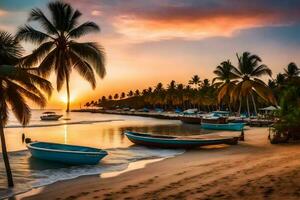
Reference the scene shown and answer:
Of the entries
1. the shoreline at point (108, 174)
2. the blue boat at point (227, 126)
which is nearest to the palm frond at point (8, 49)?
the shoreline at point (108, 174)

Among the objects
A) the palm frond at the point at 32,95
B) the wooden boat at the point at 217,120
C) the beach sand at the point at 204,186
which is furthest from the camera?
the wooden boat at the point at 217,120

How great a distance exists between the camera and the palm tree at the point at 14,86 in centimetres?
1359

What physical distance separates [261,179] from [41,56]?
64.8 ft

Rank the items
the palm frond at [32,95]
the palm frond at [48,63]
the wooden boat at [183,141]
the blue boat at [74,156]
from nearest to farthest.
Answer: the palm frond at [32,95]
the blue boat at [74,156]
the palm frond at [48,63]
the wooden boat at [183,141]

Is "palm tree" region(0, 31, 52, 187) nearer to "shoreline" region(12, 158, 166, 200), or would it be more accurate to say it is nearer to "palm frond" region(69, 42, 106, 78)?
"shoreline" region(12, 158, 166, 200)

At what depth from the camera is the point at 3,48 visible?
13.6m

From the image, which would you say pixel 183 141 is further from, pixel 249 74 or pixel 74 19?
pixel 249 74

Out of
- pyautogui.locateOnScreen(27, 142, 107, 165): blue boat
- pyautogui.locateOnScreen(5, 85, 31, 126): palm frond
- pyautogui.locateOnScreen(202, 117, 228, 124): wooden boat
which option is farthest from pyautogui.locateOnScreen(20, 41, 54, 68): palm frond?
pyautogui.locateOnScreen(202, 117, 228, 124): wooden boat

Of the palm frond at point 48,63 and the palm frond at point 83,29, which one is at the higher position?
the palm frond at point 83,29

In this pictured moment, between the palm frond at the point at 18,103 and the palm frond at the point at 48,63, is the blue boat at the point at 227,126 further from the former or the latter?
the palm frond at the point at 18,103

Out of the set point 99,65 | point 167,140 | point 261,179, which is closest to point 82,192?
point 261,179

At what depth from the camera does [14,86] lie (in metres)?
14.8

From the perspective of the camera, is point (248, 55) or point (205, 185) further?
point (248, 55)

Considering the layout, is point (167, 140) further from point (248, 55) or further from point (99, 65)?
point (248, 55)
